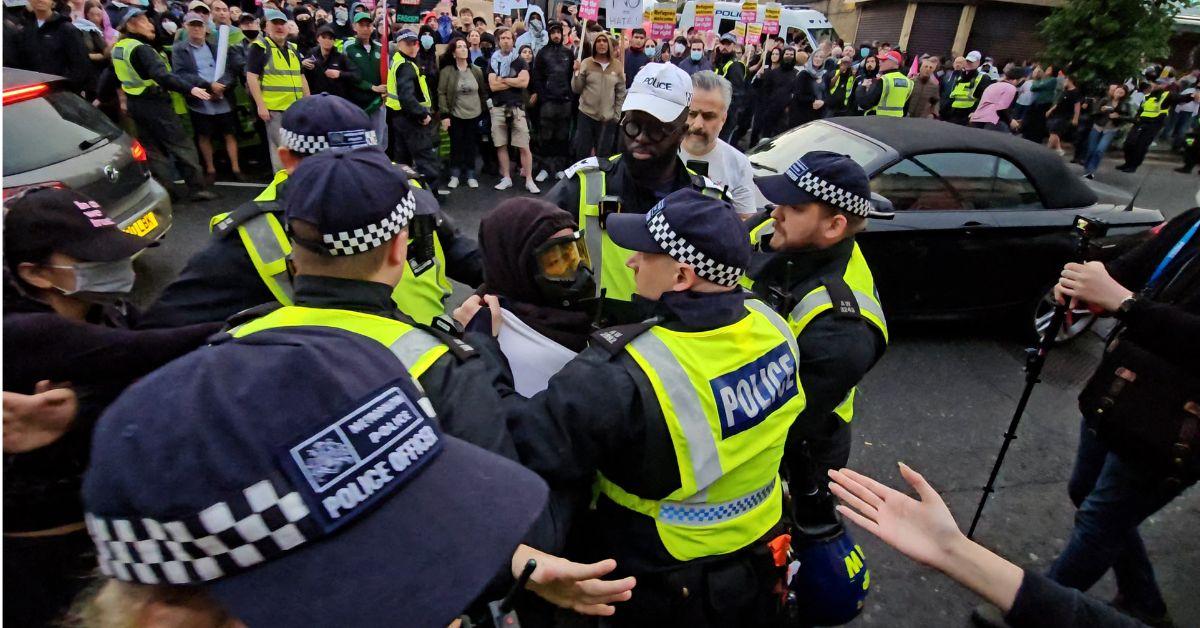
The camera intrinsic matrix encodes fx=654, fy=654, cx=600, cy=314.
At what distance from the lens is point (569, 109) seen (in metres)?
8.85

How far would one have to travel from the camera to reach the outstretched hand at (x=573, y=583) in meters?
1.37

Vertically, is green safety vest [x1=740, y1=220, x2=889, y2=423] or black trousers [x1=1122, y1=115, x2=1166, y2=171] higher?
green safety vest [x1=740, y1=220, x2=889, y2=423]

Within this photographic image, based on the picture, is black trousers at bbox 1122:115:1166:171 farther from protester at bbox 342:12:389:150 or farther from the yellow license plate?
the yellow license plate

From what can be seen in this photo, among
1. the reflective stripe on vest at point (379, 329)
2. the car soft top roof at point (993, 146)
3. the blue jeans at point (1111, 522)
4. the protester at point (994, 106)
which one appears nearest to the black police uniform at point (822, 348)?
the blue jeans at point (1111, 522)

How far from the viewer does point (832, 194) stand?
7.82ft

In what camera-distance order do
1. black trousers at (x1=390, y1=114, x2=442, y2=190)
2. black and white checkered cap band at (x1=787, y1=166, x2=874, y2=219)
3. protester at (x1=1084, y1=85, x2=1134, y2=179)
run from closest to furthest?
black and white checkered cap band at (x1=787, y1=166, x2=874, y2=219), black trousers at (x1=390, y1=114, x2=442, y2=190), protester at (x1=1084, y1=85, x2=1134, y2=179)

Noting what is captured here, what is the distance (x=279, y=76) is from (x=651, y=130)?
604 cm

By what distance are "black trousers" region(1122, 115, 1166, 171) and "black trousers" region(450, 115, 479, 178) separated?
12.8 m

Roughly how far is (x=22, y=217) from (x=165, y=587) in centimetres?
139

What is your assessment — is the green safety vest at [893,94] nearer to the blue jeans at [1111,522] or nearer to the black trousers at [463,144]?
the black trousers at [463,144]

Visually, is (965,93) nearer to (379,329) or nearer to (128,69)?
(128,69)

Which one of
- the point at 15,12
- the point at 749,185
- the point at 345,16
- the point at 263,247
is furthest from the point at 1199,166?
the point at 15,12

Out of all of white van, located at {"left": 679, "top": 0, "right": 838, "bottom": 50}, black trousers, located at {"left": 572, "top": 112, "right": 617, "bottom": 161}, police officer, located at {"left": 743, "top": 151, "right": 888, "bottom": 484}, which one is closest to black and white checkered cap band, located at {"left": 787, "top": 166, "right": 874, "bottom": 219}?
police officer, located at {"left": 743, "top": 151, "right": 888, "bottom": 484}

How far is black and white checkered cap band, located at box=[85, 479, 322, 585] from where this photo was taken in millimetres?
754
